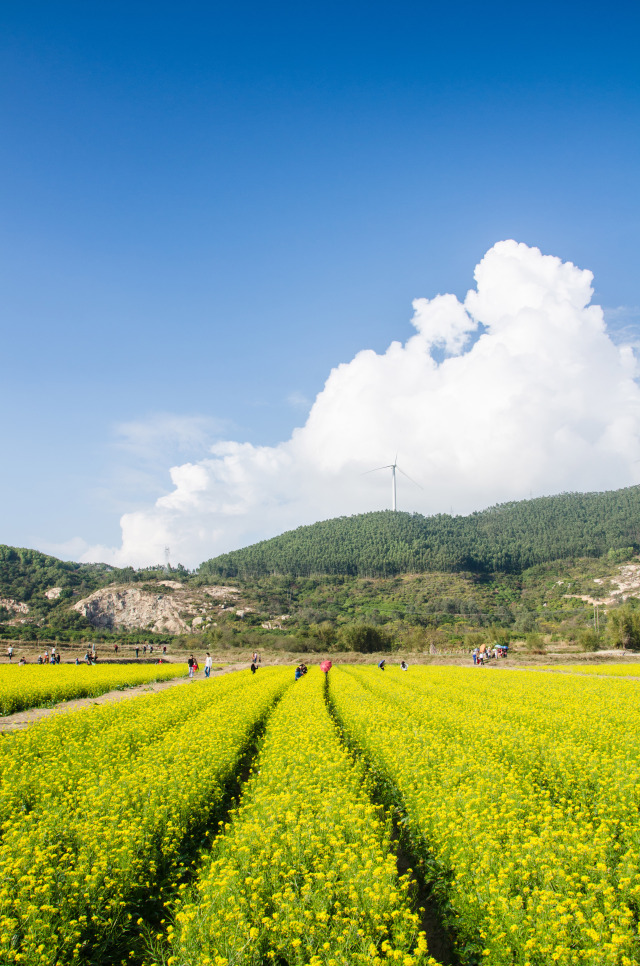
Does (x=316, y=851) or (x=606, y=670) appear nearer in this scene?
(x=316, y=851)

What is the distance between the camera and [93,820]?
795cm

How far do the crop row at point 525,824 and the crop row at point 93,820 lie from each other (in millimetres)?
4075

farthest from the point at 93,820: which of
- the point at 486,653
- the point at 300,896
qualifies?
the point at 486,653

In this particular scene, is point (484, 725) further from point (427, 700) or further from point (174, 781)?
point (174, 781)

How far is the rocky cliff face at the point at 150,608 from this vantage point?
12606cm

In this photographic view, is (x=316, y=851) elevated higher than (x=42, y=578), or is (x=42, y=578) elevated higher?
(x=42, y=578)

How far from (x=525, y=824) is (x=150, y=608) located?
137m

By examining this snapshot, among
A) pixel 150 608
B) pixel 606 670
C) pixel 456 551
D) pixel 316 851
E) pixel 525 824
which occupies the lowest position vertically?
pixel 606 670

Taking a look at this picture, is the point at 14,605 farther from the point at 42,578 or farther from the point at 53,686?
the point at 53,686

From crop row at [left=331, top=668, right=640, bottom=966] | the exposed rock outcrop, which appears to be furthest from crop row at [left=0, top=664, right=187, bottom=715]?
the exposed rock outcrop

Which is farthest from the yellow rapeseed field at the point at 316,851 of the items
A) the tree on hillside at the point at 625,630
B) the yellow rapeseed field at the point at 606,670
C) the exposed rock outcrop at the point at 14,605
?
the exposed rock outcrop at the point at 14,605

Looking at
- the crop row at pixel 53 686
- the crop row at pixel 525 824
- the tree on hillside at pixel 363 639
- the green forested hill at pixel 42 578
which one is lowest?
the tree on hillside at pixel 363 639

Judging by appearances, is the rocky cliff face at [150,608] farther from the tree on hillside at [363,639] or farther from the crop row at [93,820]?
the crop row at [93,820]

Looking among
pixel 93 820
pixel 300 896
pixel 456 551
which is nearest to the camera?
pixel 300 896
